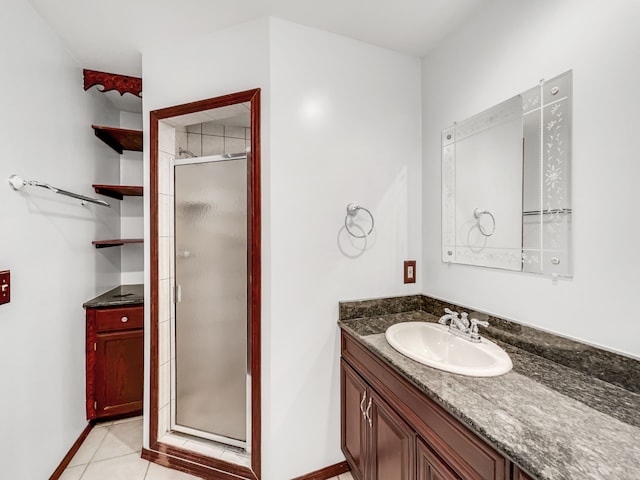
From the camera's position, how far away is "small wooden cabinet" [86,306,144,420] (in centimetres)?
208

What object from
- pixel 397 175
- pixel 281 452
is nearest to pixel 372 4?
pixel 397 175

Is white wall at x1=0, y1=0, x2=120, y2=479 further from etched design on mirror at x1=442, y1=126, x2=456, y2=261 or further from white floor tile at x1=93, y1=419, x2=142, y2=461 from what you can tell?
etched design on mirror at x1=442, y1=126, x2=456, y2=261

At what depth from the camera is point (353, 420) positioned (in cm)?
158

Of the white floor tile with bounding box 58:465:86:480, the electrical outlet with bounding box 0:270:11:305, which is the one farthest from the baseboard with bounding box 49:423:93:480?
the electrical outlet with bounding box 0:270:11:305

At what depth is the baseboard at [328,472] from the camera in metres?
1.66

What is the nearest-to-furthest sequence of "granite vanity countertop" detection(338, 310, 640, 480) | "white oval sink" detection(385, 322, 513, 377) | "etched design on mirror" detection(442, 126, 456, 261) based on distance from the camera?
1. "granite vanity countertop" detection(338, 310, 640, 480)
2. "white oval sink" detection(385, 322, 513, 377)
3. "etched design on mirror" detection(442, 126, 456, 261)

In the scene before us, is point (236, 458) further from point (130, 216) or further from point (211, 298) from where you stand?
point (130, 216)

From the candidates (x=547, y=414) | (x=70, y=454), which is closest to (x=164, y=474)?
(x=70, y=454)

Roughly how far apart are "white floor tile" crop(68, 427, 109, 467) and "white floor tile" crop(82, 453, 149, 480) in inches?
3.4

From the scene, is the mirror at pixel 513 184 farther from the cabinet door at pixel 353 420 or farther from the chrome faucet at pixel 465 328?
the cabinet door at pixel 353 420

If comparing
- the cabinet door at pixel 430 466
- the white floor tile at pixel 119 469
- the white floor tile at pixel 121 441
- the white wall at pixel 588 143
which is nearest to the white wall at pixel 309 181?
the white wall at pixel 588 143

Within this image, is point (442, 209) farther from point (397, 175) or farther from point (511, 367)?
A: point (511, 367)

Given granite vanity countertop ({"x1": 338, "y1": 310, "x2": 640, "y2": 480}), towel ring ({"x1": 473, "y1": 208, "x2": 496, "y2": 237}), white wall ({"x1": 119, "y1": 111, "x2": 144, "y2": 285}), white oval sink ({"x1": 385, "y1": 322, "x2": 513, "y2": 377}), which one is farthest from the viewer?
white wall ({"x1": 119, "y1": 111, "x2": 144, "y2": 285})

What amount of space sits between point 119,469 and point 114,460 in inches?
4.2
